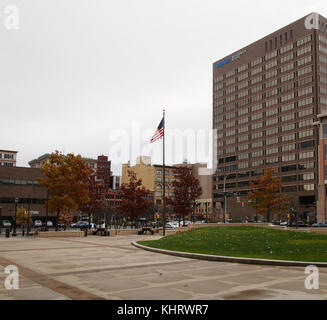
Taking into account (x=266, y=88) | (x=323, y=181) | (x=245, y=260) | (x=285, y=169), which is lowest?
(x=245, y=260)

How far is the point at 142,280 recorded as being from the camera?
11523mm

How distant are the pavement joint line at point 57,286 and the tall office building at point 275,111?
90.3 m

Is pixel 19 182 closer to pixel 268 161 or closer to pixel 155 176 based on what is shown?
pixel 268 161

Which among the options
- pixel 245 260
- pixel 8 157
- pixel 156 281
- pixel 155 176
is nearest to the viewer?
pixel 156 281

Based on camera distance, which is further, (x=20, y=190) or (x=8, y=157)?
(x=8, y=157)

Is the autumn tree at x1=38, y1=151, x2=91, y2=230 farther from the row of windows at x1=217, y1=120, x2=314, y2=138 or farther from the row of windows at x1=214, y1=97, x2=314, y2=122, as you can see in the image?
the row of windows at x1=214, y1=97, x2=314, y2=122

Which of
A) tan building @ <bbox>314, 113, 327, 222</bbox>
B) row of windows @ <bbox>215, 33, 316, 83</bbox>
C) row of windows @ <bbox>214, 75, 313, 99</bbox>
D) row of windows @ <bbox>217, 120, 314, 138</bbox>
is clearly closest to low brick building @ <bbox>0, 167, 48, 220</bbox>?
tan building @ <bbox>314, 113, 327, 222</bbox>

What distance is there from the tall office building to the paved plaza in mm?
86611

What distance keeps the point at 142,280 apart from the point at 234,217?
123022mm

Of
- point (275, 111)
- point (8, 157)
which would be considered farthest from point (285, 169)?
point (8, 157)

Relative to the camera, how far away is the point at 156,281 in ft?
37.3

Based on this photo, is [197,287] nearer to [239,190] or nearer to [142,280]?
[142,280]

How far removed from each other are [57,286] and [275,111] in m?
120

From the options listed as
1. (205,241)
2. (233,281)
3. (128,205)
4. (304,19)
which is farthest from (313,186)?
(233,281)
